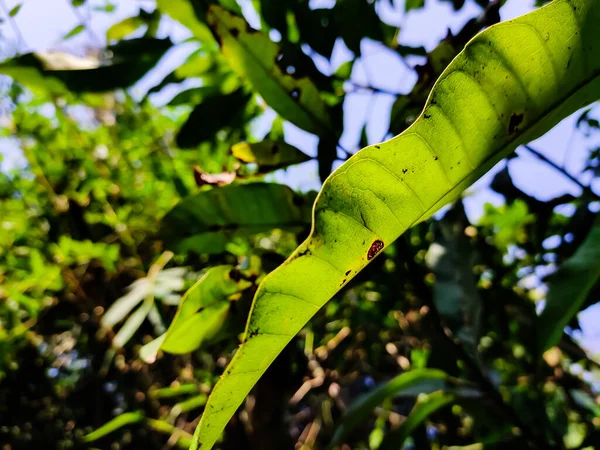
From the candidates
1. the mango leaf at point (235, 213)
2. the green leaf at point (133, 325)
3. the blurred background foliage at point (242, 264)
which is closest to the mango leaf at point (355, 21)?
the blurred background foliage at point (242, 264)

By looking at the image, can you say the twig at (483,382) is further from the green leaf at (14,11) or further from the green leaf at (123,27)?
the green leaf at (14,11)

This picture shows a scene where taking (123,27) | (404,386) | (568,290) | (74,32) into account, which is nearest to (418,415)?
(404,386)

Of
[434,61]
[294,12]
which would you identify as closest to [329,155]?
[434,61]

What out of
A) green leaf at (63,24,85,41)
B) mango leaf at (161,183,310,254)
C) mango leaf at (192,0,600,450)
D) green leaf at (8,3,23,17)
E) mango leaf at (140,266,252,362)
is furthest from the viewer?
green leaf at (63,24,85,41)

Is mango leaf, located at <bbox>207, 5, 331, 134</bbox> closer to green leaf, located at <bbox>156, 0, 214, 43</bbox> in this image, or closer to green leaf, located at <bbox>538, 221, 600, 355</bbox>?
green leaf, located at <bbox>156, 0, 214, 43</bbox>

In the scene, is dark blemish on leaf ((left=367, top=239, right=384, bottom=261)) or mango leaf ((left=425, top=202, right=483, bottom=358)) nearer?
dark blemish on leaf ((left=367, top=239, right=384, bottom=261))

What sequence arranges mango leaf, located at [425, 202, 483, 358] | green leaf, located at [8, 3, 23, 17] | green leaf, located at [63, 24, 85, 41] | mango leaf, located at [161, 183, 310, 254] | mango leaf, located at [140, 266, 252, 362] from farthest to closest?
green leaf, located at [63, 24, 85, 41] → green leaf, located at [8, 3, 23, 17] → mango leaf, located at [425, 202, 483, 358] → mango leaf, located at [161, 183, 310, 254] → mango leaf, located at [140, 266, 252, 362]

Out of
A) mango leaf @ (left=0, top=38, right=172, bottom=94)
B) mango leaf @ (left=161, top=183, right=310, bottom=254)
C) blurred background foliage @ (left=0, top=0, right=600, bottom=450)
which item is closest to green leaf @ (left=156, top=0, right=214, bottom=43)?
blurred background foliage @ (left=0, top=0, right=600, bottom=450)
